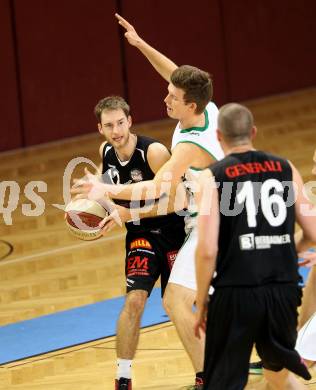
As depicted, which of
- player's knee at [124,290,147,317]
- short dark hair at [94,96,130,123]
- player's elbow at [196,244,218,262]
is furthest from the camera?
short dark hair at [94,96,130,123]

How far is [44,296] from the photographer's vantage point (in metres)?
9.64

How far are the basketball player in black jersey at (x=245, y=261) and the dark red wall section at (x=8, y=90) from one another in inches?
399

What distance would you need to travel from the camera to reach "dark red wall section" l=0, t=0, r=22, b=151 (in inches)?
588

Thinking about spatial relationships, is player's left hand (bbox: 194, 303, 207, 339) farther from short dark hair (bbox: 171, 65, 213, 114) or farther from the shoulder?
the shoulder

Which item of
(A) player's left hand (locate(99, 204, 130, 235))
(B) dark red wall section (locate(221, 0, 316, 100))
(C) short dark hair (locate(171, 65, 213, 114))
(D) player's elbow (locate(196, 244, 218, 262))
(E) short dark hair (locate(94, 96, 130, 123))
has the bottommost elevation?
(D) player's elbow (locate(196, 244, 218, 262))

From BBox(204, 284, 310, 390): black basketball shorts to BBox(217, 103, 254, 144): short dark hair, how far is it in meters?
0.77

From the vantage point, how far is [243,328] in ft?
17.1

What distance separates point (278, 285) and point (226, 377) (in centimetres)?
54

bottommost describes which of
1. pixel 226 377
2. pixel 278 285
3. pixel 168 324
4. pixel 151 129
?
pixel 226 377

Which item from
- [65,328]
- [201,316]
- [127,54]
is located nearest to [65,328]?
[65,328]

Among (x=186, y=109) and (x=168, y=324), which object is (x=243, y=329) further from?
(x=168, y=324)

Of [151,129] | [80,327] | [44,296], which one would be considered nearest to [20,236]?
[44,296]

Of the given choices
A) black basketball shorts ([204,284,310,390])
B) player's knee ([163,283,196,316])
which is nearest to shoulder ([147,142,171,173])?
player's knee ([163,283,196,316])

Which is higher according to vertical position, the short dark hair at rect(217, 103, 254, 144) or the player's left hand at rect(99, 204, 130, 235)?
the player's left hand at rect(99, 204, 130, 235)
